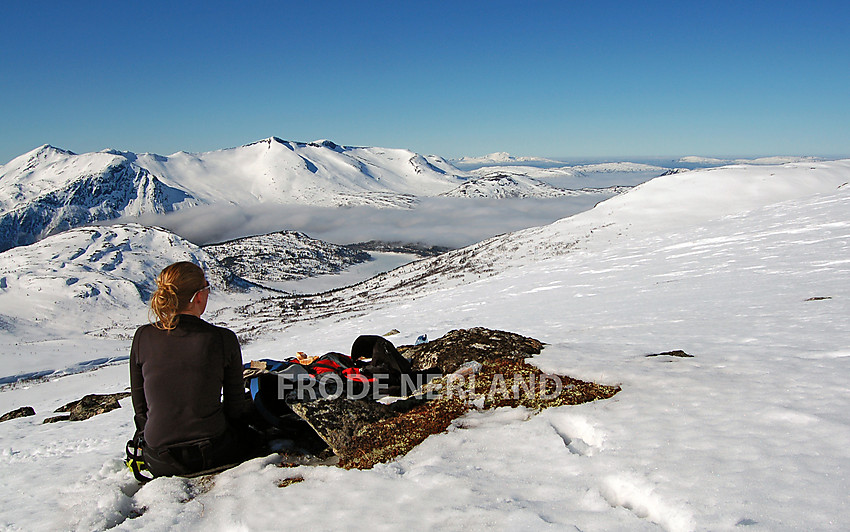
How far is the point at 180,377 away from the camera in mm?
5777

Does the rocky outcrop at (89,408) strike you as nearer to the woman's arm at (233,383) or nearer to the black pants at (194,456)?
the black pants at (194,456)

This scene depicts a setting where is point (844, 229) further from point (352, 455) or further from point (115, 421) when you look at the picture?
point (115, 421)

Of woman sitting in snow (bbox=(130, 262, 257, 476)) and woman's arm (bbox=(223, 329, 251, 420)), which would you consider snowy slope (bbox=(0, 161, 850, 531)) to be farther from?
woman's arm (bbox=(223, 329, 251, 420))

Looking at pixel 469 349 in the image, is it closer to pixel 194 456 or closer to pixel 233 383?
pixel 233 383

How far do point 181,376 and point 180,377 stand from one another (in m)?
0.02

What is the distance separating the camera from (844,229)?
30109mm

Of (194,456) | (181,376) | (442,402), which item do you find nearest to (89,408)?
(194,456)

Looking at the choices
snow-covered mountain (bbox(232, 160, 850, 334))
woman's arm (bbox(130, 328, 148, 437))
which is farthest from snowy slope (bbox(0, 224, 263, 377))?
woman's arm (bbox(130, 328, 148, 437))

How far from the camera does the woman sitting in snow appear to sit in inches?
227

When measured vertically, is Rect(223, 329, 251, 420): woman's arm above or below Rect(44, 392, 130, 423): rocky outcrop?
above

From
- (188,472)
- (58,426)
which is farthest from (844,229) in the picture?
(58,426)

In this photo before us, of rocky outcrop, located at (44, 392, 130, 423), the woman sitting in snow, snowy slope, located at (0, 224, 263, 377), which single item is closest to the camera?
the woman sitting in snow

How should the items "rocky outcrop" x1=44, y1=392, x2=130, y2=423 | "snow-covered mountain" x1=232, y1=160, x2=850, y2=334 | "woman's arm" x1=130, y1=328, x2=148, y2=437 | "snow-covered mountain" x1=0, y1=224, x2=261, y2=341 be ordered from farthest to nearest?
1. "snow-covered mountain" x1=0, y1=224, x2=261, y2=341
2. "snow-covered mountain" x1=232, y1=160, x2=850, y2=334
3. "rocky outcrop" x1=44, y1=392, x2=130, y2=423
4. "woman's arm" x1=130, y1=328, x2=148, y2=437

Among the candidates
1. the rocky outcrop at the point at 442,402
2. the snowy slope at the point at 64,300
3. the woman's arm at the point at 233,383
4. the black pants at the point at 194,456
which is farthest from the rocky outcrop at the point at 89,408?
the snowy slope at the point at 64,300
